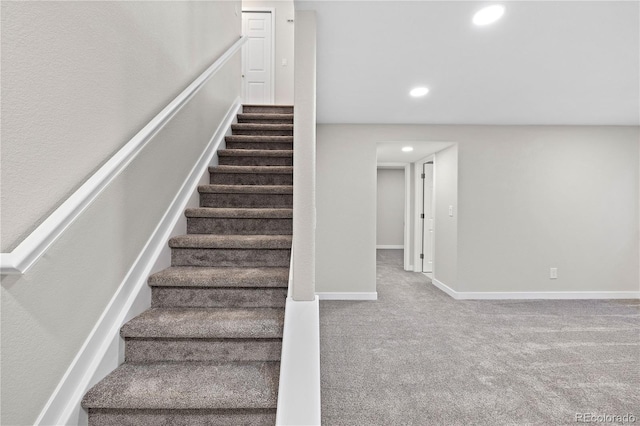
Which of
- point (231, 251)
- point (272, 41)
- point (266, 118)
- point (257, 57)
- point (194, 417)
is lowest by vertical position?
point (194, 417)

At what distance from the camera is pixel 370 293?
395 cm

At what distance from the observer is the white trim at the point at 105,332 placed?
45.5 inches

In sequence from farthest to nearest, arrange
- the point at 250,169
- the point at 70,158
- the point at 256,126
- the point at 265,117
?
1. the point at 265,117
2. the point at 256,126
3. the point at 250,169
4. the point at 70,158

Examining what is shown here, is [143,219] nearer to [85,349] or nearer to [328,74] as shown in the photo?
[85,349]

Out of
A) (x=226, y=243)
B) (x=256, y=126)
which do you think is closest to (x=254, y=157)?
(x=256, y=126)

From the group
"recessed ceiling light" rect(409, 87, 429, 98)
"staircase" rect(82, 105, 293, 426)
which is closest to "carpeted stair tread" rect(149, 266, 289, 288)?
"staircase" rect(82, 105, 293, 426)

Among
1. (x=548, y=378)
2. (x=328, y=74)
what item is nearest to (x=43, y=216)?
Result: (x=328, y=74)

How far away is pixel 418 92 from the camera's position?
2914mm

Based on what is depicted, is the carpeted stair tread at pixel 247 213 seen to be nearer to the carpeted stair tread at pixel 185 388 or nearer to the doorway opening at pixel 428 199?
the carpeted stair tread at pixel 185 388

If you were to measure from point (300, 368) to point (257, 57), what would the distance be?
4913 mm

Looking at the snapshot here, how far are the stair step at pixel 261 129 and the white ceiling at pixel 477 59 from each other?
46 cm

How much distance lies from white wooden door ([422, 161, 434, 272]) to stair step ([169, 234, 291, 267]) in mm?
4197

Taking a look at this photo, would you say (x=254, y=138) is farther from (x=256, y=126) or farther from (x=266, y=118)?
(x=266, y=118)

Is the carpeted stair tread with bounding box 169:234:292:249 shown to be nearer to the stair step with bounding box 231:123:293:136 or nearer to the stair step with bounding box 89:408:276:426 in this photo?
the stair step with bounding box 89:408:276:426
